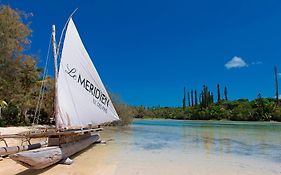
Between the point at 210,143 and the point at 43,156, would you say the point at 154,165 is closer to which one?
the point at 43,156

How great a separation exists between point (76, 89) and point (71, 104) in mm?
620

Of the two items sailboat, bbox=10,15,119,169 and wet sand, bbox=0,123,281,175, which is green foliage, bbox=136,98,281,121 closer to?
wet sand, bbox=0,123,281,175

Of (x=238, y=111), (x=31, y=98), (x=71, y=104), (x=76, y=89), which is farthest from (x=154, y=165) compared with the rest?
(x=238, y=111)

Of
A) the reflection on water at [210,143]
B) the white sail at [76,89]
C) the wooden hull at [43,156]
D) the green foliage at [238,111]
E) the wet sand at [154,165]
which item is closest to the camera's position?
the wooden hull at [43,156]

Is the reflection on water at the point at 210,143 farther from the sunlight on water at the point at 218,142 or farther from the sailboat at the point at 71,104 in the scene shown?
the sailboat at the point at 71,104

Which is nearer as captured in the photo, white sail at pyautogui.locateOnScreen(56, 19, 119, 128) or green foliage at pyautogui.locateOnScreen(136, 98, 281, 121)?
white sail at pyautogui.locateOnScreen(56, 19, 119, 128)

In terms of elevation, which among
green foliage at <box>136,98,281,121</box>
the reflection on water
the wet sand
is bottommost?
the wet sand

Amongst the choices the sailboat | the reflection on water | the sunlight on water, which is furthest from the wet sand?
the sunlight on water

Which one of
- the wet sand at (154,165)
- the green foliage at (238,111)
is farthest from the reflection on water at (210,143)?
the green foliage at (238,111)

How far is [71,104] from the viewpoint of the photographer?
303 inches

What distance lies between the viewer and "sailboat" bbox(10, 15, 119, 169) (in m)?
6.46

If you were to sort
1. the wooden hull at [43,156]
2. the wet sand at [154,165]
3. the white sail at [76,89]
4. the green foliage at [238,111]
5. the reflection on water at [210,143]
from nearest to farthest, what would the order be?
the wooden hull at [43,156]
the wet sand at [154,165]
the white sail at [76,89]
the reflection on water at [210,143]
the green foliage at [238,111]

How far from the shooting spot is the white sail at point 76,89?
729 centimetres

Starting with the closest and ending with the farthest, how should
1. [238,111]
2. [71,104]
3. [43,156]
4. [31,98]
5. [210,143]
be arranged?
[43,156] < [71,104] < [210,143] < [31,98] < [238,111]
